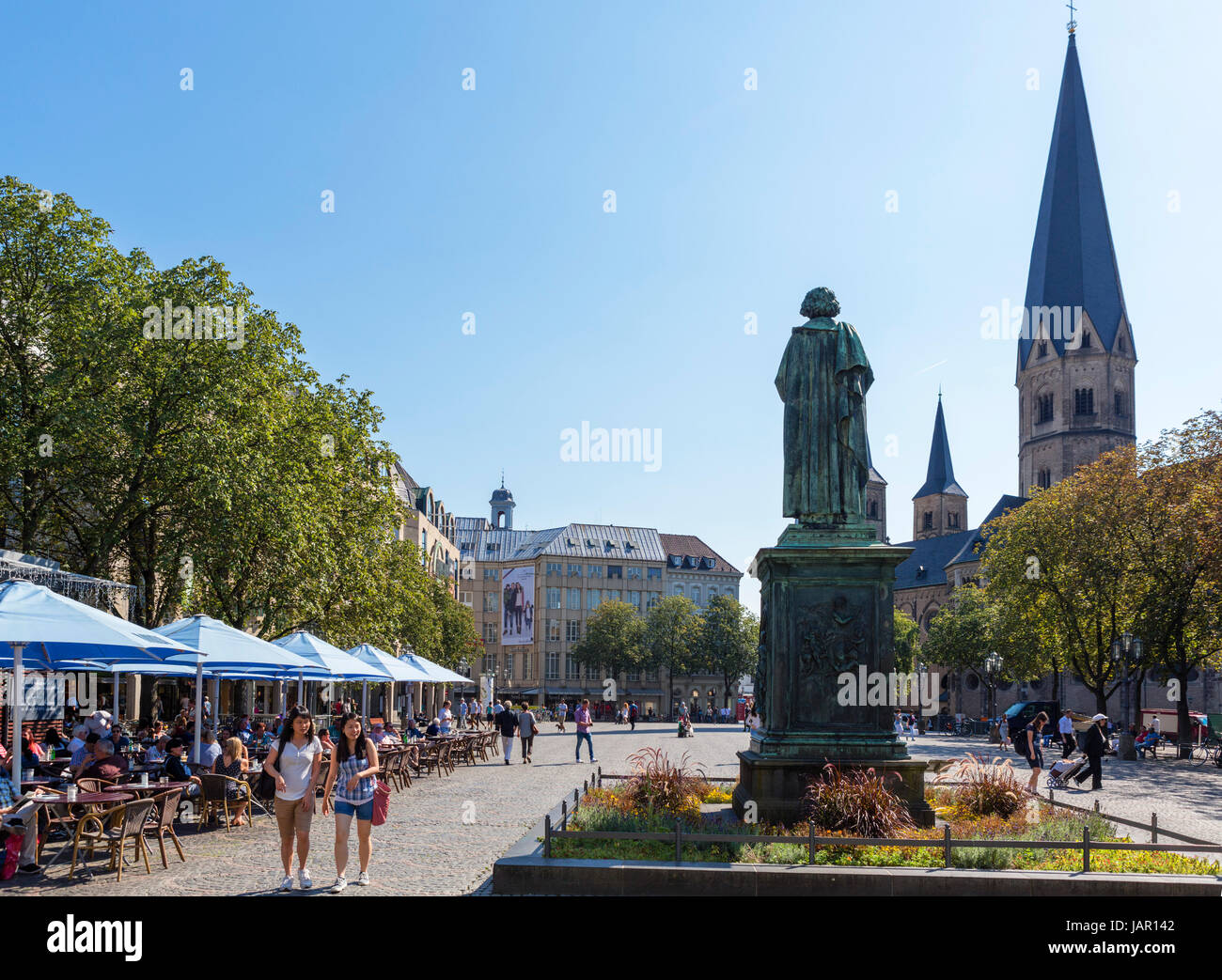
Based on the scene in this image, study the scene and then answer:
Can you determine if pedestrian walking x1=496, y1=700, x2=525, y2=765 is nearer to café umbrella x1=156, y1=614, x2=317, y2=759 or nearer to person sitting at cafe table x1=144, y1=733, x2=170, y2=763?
person sitting at cafe table x1=144, y1=733, x2=170, y2=763

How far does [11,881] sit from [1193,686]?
8755cm

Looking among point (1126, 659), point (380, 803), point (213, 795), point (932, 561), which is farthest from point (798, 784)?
point (932, 561)

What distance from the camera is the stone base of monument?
454 inches

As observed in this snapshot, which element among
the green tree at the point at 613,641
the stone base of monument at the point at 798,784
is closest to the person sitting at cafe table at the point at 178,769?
the stone base of monument at the point at 798,784

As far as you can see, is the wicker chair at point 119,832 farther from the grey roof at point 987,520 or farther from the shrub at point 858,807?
the grey roof at point 987,520

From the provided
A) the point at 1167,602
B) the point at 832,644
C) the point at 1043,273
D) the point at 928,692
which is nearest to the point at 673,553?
the point at 928,692

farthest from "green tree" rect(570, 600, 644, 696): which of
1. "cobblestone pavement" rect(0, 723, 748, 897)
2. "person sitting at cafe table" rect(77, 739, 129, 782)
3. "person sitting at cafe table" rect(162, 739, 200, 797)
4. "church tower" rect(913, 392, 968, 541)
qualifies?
"person sitting at cafe table" rect(77, 739, 129, 782)

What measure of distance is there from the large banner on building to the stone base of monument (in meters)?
93.8

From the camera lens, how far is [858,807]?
1086 centimetres

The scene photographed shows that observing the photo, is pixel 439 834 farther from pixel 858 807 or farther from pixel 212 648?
pixel 858 807

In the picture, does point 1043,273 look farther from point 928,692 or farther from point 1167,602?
point 1167,602

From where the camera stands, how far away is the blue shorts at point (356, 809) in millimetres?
10703

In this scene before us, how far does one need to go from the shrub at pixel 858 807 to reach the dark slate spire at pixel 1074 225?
316 feet
